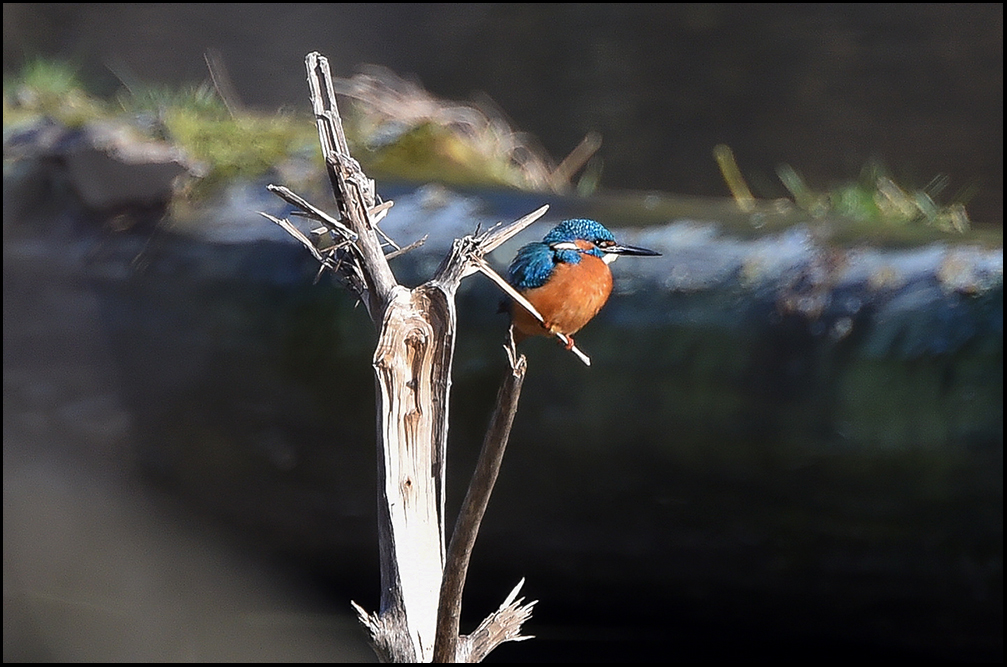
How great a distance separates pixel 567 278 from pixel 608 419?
0.90 m

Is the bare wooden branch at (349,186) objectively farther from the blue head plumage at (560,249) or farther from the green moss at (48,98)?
the green moss at (48,98)

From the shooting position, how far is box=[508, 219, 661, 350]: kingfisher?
0.56 meters

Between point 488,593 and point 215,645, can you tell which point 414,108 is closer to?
point 488,593

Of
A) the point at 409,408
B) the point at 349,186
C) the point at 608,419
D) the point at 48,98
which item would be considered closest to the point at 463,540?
the point at 409,408

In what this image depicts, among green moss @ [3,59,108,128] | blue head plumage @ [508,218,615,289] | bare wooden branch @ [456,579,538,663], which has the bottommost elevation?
bare wooden branch @ [456,579,538,663]

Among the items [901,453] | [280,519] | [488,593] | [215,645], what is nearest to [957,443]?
[901,453]

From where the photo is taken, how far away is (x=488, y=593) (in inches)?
64.0

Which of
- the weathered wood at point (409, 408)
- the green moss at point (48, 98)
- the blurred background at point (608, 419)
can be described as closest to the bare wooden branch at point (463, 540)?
the weathered wood at point (409, 408)

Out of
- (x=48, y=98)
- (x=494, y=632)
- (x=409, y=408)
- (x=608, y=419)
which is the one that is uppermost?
(x=48, y=98)

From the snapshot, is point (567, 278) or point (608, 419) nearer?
point (567, 278)

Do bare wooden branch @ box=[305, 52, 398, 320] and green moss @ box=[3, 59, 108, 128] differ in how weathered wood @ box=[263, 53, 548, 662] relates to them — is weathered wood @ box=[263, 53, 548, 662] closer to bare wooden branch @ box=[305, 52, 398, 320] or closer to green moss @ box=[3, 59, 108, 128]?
bare wooden branch @ box=[305, 52, 398, 320]

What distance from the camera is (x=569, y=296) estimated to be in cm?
56

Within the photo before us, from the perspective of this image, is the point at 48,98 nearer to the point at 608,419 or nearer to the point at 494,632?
the point at 608,419

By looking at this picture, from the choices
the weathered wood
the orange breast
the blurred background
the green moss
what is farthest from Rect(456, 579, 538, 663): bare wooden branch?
the green moss
